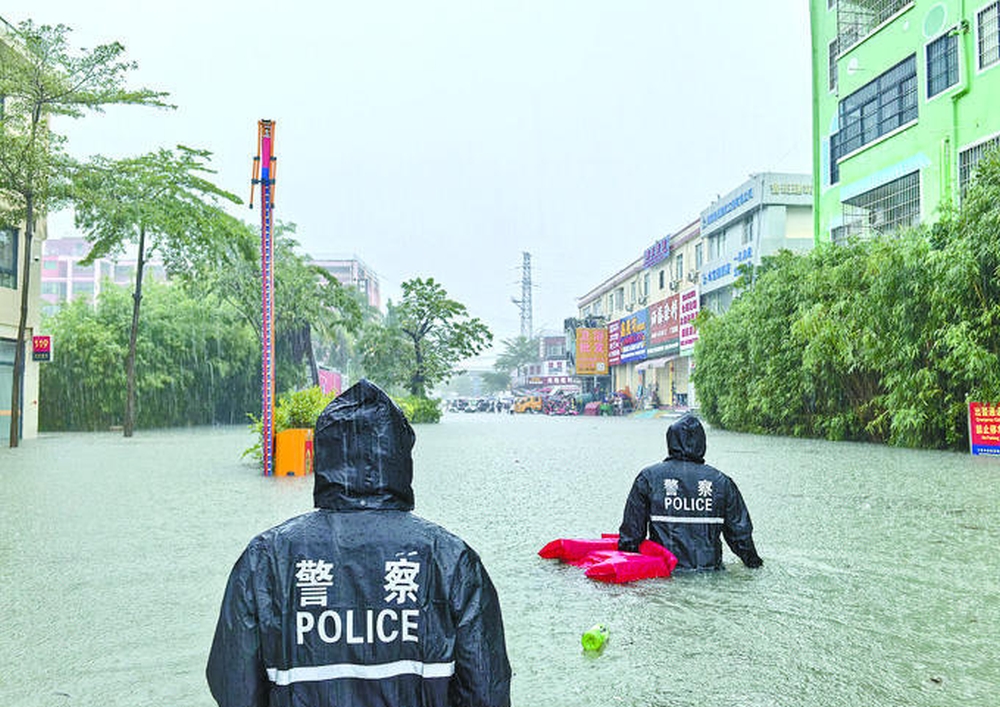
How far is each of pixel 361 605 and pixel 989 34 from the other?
19682mm

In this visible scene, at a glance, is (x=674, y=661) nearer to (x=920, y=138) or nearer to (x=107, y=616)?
(x=107, y=616)

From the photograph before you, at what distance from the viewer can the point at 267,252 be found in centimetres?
1348

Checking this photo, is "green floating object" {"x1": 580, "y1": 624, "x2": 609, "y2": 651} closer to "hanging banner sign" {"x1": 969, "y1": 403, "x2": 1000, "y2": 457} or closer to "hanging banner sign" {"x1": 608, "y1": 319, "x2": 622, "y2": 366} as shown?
"hanging banner sign" {"x1": 969, "y1": 403, "x2": 1000, "y2": 457}

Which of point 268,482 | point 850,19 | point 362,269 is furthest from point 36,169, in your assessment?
point 362,269

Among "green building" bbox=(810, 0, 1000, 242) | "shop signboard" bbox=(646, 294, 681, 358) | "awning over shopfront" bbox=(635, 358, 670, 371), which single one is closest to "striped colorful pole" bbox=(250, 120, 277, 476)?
"green building" bbox=(810, 0, 1000, 242)

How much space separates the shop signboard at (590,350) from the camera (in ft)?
200

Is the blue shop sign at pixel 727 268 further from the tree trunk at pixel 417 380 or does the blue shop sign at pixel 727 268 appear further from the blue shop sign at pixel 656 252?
the tree trunk at pixel 417 380

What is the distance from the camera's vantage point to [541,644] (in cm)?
439

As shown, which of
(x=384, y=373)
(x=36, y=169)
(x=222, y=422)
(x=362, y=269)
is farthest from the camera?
(x=362, y=269)

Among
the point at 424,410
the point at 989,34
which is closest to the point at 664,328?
the point at 424,410

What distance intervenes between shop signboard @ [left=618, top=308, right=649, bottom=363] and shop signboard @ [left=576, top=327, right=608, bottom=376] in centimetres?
362

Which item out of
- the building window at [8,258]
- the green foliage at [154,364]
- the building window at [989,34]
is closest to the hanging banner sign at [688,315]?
the green foliage at [154,364]

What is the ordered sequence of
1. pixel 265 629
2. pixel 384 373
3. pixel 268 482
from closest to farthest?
pixel 265 629
pixel 268 482
pixel 384 373

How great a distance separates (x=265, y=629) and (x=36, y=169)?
1996cm
